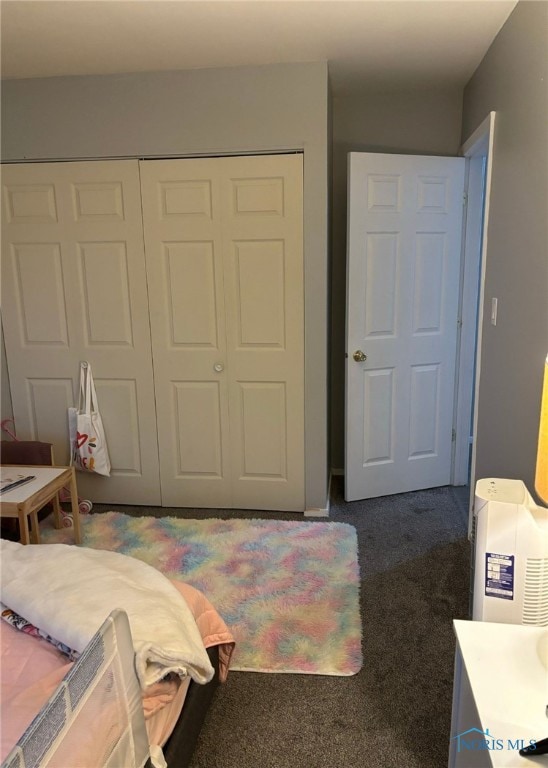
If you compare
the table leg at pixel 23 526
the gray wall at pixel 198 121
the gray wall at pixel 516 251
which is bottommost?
the table leg at pixel 23 526

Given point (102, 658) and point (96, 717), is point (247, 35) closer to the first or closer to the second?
point (102, 658)

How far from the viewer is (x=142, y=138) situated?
3.00m

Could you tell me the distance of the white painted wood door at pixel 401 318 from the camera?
10.5ft

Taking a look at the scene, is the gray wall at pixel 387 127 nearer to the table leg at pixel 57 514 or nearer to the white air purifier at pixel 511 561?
the table leg at pixel 57 514

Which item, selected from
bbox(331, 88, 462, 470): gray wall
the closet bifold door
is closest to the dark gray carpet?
the closet bifold door

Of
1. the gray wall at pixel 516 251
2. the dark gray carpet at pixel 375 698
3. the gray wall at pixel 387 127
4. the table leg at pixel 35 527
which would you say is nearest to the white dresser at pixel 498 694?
the dark gray carpet at pixel 375 698

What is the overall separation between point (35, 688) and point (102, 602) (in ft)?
0.78

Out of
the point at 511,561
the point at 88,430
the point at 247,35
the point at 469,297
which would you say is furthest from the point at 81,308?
the point at 511,561

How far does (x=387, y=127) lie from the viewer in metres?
3.49

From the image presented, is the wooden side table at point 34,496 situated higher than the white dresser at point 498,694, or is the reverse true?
the white dresser at point 498,694

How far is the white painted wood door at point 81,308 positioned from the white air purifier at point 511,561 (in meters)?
2.31

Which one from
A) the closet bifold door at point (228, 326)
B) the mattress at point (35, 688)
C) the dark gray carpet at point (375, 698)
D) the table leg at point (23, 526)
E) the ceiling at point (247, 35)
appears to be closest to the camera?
the mattress at point (35, 688)

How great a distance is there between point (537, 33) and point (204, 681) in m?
2.40

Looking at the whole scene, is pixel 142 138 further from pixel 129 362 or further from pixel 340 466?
pixel 340 466
